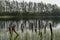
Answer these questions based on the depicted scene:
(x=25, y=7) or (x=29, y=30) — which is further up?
(x=25, y=7)

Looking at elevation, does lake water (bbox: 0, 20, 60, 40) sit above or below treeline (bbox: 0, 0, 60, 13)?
below

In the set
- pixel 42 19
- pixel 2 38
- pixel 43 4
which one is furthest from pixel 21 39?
pixel 43 4

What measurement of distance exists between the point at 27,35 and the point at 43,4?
37 centimetres

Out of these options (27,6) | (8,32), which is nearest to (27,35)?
(8,32)

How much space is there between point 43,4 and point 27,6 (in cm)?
17

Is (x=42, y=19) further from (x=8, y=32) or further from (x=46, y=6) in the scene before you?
(x=8, y=32)

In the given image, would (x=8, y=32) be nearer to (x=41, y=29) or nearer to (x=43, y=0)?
(x=41, y=29)

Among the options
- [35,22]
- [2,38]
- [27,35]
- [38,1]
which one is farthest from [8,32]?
[38,1]

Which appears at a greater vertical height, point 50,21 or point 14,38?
point 50,21

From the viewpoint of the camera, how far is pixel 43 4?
158 cm

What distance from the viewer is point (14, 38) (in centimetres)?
158

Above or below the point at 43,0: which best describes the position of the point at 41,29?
below

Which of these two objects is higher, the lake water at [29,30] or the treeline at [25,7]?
the treeline at [25,7]

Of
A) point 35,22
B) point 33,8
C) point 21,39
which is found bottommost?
point 21,39
